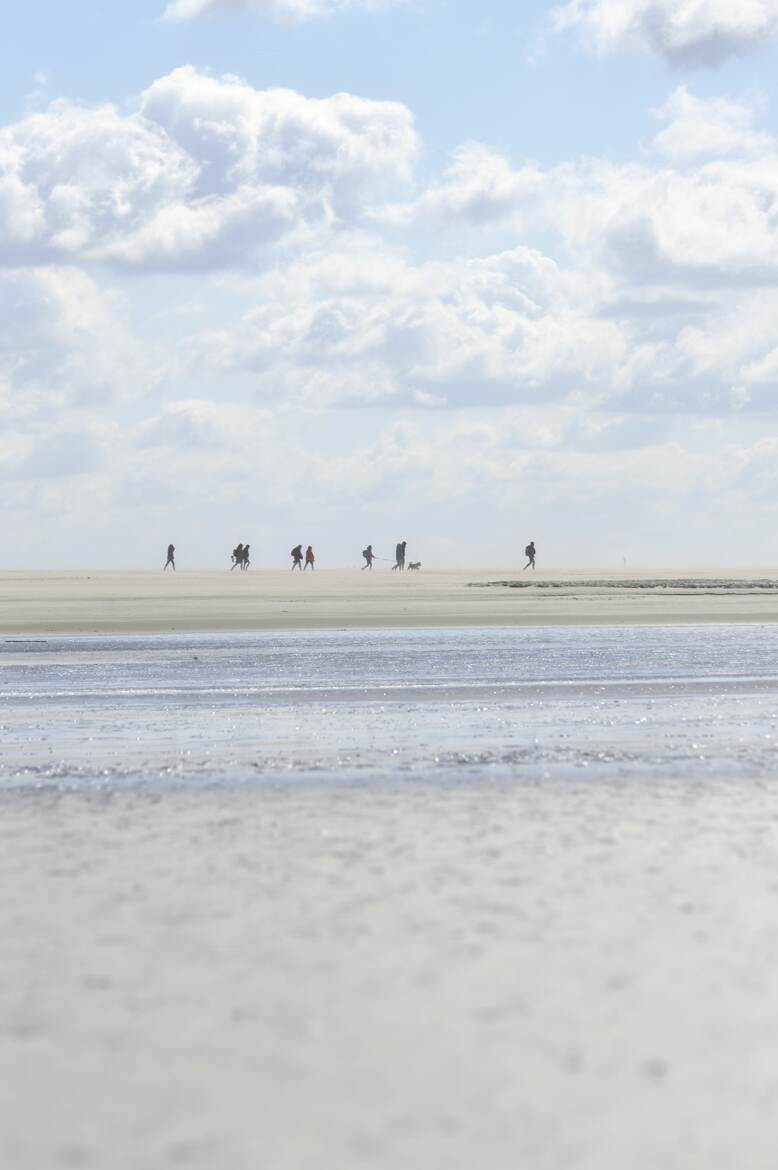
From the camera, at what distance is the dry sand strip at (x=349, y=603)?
4191 cm

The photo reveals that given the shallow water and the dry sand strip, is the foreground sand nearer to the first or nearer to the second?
the shallow water

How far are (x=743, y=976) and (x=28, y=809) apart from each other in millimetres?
6312

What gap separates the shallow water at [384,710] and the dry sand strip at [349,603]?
351 inches

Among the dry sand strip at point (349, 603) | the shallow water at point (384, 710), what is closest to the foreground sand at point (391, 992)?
the shallow water at point (384, 710)

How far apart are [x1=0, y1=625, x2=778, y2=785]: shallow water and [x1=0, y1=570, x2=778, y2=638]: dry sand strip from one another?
8.92 meters

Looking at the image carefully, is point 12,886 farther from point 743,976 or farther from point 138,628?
point 138,628

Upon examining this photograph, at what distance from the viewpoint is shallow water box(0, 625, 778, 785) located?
13727 millimetres

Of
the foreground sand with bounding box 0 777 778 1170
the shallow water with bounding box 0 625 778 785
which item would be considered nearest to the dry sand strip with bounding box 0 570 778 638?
the shallow water with bounding box 0 625 778 785

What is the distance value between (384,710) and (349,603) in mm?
32940

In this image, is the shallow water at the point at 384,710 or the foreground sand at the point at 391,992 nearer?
the foreground sand at the point at 391,992

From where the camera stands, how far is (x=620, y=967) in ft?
21.8


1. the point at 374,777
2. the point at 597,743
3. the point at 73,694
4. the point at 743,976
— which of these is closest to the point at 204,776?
the point at 374,777

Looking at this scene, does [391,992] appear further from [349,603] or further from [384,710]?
[349,603]

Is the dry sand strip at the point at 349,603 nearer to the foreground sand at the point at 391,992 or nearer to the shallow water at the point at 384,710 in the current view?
the shallow water at the point at 384,710
